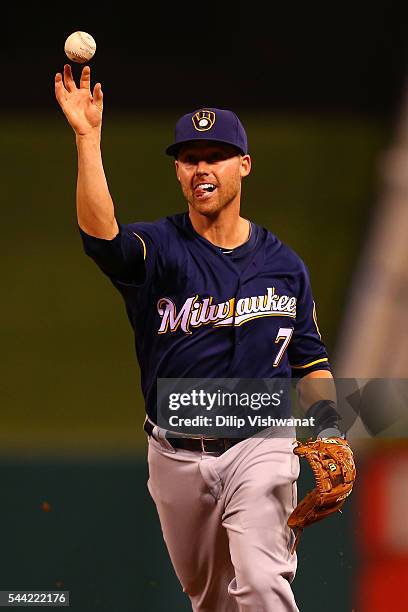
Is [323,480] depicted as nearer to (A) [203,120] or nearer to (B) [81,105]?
(A) [203,120]

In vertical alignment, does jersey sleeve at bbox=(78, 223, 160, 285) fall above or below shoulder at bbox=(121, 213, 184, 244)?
below

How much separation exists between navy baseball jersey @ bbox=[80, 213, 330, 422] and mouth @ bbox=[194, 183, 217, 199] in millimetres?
110

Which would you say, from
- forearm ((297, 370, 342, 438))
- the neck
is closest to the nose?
the neck

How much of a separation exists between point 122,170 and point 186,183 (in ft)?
5.31

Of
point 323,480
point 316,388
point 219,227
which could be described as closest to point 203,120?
point 219,227

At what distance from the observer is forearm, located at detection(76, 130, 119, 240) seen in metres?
2.37

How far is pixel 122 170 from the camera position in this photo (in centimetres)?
424

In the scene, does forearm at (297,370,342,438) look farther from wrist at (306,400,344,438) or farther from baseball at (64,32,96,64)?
baseball at (64,32,96,64)

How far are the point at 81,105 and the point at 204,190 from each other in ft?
1.24

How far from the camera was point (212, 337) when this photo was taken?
104 inches

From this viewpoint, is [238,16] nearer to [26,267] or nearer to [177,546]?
[26,267]

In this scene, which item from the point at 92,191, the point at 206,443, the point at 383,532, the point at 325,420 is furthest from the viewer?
the point at 383,532

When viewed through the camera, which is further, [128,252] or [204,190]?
[204,190]

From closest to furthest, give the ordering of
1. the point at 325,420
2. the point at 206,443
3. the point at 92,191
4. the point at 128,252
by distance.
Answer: the point at 92,191
the point at 128,252
the point at 206,443
the point at 325,420
